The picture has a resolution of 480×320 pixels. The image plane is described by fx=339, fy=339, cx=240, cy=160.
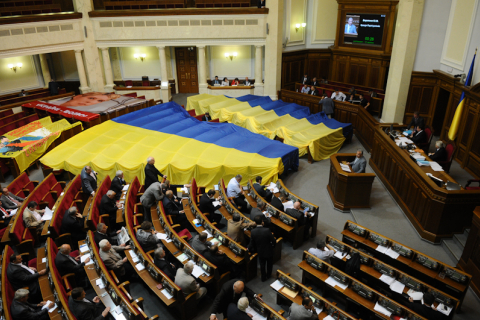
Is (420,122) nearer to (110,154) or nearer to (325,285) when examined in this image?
(325,285)

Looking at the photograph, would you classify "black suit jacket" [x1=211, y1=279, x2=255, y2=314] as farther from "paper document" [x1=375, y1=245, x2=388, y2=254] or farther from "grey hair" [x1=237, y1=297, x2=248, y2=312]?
"paper document" [x1=375, y1=245, x2=388, y2=254]

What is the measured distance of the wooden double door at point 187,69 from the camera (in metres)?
19.8

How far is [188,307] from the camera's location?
5.89 metres

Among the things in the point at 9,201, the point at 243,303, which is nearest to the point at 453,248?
the point at 243,303

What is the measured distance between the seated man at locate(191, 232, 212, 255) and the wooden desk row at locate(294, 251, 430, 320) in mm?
1864

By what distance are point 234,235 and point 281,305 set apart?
166cm

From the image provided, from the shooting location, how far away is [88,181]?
30.3 ft

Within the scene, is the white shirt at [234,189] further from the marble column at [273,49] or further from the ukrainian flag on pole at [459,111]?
the marble column at [273,49]

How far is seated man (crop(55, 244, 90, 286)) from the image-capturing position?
622cm

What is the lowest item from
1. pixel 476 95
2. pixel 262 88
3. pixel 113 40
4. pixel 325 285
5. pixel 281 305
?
pixel 281 305

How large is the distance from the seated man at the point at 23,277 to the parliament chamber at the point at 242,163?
0.03 metres

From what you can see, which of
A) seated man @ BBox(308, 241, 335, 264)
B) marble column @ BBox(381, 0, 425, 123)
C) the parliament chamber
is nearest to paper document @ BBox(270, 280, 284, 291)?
the parliament chamber

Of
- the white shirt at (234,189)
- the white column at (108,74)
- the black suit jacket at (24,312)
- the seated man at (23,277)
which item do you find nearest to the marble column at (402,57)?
the white shirt at (234,189)

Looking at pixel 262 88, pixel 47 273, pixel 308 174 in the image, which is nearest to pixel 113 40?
pixel 262 88
